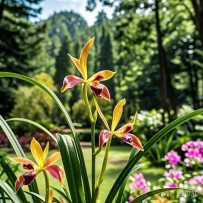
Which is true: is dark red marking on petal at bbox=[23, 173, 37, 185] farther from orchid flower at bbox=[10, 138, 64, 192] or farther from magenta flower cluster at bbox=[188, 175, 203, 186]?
magenta flower cluster at bbox=[188, 175, 203, 186]

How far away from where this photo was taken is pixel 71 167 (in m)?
0.95

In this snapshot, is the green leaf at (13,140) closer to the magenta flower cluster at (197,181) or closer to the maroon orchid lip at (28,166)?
the maroon orchid lip at (28,166)

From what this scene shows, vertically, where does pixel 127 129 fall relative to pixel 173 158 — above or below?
above

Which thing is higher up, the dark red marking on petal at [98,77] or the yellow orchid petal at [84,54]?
the yellow orchid petal at [84,54]

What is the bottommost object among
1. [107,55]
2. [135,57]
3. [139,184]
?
[139,184]

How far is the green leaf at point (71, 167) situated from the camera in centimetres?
93

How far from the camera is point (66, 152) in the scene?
94 centimetres

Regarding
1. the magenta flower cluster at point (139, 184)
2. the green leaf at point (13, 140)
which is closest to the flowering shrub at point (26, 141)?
the magenta flower cluster at point (139, 184)

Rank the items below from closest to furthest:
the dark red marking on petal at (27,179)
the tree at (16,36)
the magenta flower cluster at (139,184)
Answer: the dark red marking on petal at (27,179) < the magenta flower cluster at (139,184) < the tree at (16,36)

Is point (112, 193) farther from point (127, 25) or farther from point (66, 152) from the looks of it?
point (127, 25)

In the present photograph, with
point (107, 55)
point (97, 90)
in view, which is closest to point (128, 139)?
point (97, 90)

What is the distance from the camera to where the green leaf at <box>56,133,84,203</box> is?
0.93 m

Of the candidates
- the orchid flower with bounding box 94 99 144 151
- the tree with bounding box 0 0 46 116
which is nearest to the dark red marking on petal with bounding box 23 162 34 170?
the orchid flower with bounding box 94 99 144 151

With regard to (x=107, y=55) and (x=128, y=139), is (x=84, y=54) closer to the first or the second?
(x=128, y=139)
